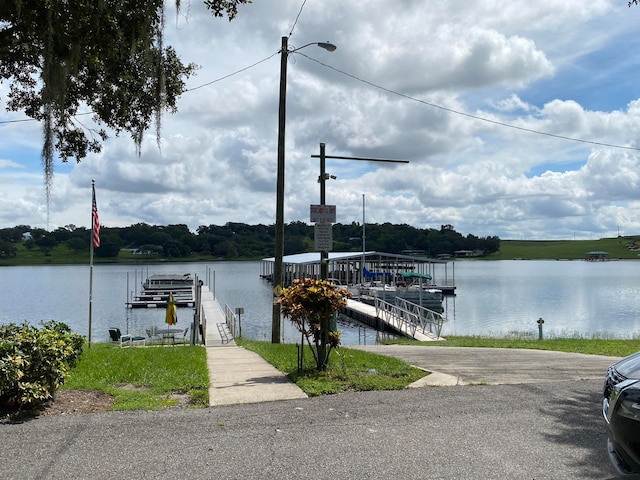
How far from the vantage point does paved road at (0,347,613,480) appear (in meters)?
4.40

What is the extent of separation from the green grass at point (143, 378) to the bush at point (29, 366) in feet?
2.56

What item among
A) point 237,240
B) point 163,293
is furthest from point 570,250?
point 163,293

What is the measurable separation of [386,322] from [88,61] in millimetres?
24200

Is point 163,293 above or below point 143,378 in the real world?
below

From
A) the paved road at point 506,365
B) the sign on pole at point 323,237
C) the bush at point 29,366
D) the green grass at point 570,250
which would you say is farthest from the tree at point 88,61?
the green grass at point 570,250

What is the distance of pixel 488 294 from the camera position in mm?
55531

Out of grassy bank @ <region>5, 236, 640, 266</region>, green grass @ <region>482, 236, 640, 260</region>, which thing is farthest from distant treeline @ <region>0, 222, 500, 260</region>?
green grass @ <region>482, 236, 640, 260</region>

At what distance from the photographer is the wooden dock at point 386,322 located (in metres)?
23.5

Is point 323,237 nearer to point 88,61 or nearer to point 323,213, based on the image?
point 323,213

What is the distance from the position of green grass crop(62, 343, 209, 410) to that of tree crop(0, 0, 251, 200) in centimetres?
290

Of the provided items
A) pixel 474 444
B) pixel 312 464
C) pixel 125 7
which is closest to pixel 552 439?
pixel 474 444

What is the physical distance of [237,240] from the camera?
15838cm

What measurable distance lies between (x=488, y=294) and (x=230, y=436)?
53457 mm

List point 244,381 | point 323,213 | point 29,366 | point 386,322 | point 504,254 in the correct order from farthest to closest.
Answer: point 504,254 → point 386,322 → point 323,213 → point 244,381 → point 29,366
